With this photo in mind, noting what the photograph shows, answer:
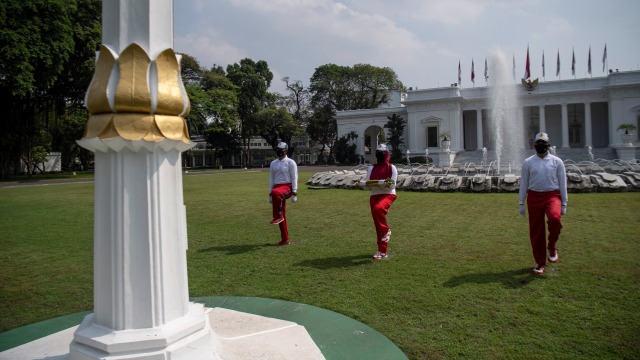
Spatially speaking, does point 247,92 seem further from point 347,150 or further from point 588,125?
point 588,125

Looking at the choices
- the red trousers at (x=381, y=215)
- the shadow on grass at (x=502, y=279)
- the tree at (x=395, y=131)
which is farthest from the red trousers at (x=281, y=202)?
the tree at (x=395, y=131)

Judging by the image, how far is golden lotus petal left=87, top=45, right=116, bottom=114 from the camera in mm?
2334

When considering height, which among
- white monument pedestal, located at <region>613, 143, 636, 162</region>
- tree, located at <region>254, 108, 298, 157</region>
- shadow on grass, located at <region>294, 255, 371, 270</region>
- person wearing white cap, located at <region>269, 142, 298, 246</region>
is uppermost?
tree, located at <region>254, 108, 298, 157</region>

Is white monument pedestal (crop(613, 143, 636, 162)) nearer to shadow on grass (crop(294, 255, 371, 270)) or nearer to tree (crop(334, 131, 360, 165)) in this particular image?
tree (crop(334, 131, 360, 165))

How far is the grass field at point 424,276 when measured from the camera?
134 inches

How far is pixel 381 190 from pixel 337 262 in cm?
128

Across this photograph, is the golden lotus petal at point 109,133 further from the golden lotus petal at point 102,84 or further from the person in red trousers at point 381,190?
the person in red trousers at point 381,190

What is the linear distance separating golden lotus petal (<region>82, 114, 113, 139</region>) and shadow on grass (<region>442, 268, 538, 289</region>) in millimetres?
3818

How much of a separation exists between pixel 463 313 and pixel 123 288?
2.94 meters

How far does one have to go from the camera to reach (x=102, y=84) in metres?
2.35

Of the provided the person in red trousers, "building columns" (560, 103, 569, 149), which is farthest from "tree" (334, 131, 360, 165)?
the person in red trousers

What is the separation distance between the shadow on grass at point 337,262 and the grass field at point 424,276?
0.03 metres

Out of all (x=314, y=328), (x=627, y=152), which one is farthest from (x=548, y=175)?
(x=627, y=152)

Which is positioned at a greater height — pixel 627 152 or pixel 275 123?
pixel 275 123
